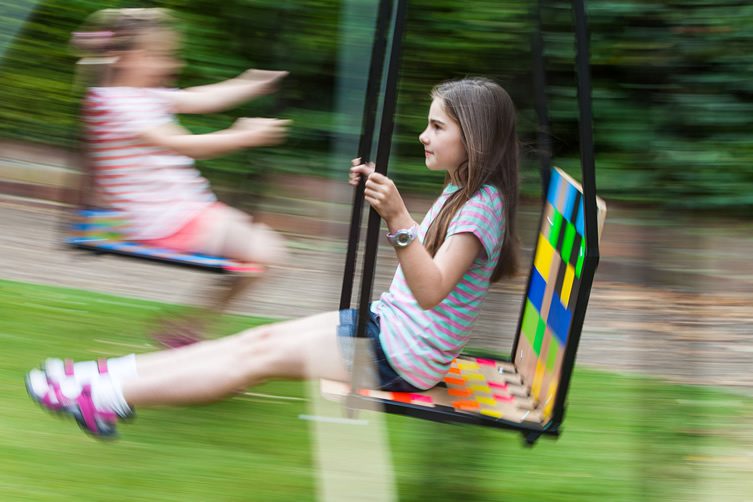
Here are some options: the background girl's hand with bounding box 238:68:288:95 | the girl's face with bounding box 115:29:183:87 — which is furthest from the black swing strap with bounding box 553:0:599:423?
the girl's face with bounding box 115:29:183:87

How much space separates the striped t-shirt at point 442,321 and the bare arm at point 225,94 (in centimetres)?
109

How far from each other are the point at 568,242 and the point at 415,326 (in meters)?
0.41

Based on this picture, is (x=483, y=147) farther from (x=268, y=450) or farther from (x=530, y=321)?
(x=268, y=450)

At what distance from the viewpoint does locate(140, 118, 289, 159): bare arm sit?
119 inches

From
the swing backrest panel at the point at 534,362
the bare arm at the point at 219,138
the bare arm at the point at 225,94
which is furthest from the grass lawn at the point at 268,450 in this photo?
the bare arm at the point at 225,94

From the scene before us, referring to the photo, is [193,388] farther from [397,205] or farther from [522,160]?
[522,160]

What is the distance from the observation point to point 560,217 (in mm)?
2574

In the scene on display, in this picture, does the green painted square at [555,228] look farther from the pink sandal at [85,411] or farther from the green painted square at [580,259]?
the pink sandal at [85,411]

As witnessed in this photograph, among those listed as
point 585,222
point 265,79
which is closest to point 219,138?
point 265,79

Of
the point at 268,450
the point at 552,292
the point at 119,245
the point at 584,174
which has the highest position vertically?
the point at 584,174

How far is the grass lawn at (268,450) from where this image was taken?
106 inches

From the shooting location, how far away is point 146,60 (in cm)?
344

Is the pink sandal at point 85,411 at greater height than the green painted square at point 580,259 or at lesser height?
lesser

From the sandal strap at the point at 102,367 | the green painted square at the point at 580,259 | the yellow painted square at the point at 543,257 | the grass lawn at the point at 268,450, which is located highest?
the green painted square at the point at 580,259
